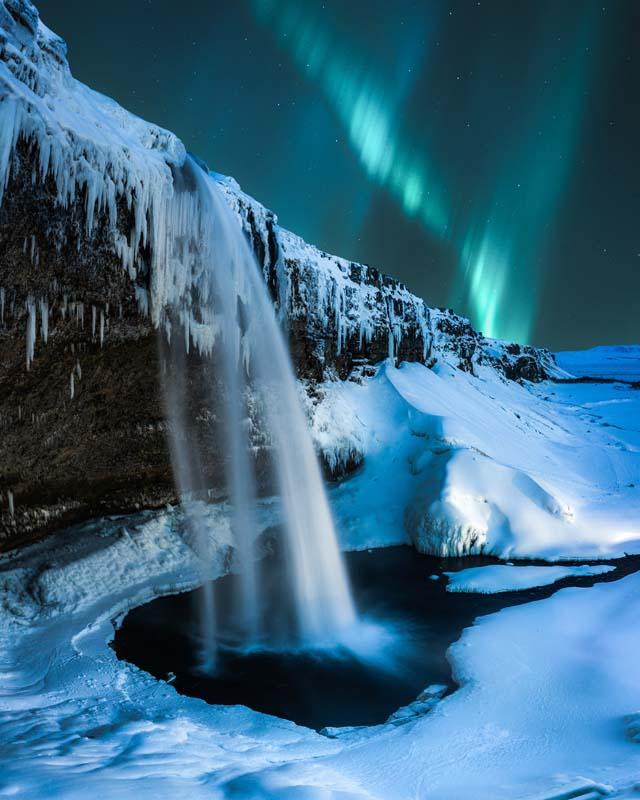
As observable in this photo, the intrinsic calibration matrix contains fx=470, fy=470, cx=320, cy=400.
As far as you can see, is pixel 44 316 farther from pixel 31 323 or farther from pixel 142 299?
pixel 142 299

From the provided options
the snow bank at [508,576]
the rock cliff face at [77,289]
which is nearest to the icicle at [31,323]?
the rock cliff face at [77,289]

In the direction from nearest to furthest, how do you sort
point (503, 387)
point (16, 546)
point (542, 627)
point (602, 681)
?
point (602, 681) → point (542, 627) → point (16, 546) → point (503, 387)

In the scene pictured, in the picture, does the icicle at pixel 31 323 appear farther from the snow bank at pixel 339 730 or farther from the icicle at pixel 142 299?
the snow bank at pixel 339 730

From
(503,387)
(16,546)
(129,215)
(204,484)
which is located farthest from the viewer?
(503,387)

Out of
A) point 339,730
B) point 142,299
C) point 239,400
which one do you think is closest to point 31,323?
point 142,299

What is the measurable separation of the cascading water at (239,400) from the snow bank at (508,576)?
2.86 metres

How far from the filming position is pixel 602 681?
595 cm

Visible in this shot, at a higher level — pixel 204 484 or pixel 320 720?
pixel 204 484

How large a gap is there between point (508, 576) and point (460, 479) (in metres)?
3.75

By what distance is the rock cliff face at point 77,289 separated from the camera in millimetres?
7527

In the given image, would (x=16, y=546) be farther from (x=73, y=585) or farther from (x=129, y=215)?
(x=129, y=215)

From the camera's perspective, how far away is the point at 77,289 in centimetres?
927

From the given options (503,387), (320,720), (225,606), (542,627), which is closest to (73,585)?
(225,606)

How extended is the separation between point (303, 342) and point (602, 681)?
12753mm
